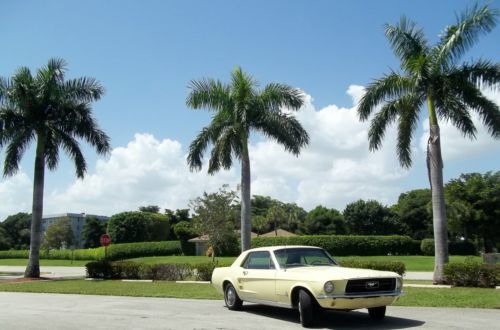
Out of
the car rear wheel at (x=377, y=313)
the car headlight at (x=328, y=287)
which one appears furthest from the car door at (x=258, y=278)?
the car rear wheel at (x=377, y=313)

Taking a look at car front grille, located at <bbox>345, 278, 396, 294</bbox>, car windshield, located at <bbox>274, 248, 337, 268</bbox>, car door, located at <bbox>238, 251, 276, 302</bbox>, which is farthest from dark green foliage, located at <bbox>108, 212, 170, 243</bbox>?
car front grille, located at <bbox>345, 278, 396, 294</bbox>

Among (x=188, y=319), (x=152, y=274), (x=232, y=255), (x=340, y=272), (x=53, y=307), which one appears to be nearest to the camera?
(x=340, y=272)

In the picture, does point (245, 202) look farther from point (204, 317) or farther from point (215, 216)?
point (215, 216)

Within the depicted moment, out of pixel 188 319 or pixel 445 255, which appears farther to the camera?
pixel 445 255

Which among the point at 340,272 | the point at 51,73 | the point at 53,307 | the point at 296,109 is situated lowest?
the point at 53,307

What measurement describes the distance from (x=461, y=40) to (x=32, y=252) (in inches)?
894

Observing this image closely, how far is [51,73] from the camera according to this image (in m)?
27.4

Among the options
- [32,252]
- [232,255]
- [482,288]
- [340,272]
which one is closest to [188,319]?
[340,272]

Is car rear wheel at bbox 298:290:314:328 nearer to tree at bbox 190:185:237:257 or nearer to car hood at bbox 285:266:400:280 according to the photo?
car hood at bbox 285:266:400:280

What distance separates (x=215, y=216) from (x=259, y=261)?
3709 cm

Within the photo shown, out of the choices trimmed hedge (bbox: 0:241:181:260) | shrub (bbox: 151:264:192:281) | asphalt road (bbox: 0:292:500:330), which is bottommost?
asphalt road (bbox: 0:292:500:330)

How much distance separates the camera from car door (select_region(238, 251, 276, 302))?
35.3ft

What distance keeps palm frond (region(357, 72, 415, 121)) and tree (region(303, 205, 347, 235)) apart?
226 feet

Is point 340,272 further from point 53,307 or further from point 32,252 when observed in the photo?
point 32,252
